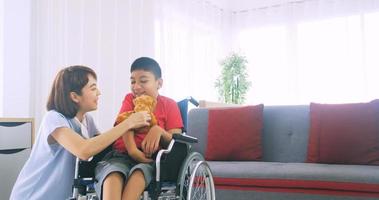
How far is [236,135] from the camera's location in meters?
2.60

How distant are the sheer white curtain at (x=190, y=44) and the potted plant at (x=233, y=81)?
210 millimetres

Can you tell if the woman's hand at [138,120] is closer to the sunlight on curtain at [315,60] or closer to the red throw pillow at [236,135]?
the red throw pillow at [236,135]

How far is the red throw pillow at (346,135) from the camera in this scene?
225 cm

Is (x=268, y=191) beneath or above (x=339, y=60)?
beneath

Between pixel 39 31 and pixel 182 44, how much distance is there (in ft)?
6.45

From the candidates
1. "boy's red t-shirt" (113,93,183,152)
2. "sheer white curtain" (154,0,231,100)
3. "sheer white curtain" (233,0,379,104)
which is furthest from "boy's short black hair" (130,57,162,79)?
"sheer white curtain" (233,0,379,104)

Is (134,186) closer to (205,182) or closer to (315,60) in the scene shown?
(205,182)

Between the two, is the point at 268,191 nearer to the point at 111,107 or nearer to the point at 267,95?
the point at 111,107

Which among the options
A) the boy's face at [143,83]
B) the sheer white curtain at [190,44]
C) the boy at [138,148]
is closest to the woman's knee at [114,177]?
the boy at [138,148]

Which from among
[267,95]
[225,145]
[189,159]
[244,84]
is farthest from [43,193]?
[267,95]

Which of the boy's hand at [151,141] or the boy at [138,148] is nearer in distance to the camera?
the boy at [138,148]

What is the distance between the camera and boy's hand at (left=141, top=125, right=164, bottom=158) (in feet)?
5.08

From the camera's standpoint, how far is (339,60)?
5156 millimetres

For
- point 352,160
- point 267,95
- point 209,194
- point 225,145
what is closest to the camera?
point 209,194
